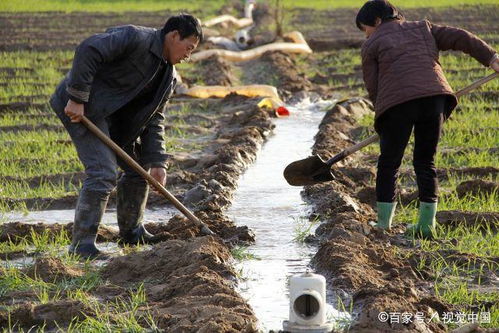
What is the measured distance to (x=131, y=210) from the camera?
6398 millimetres

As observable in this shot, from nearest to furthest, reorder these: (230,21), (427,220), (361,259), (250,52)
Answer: (361,259), (427,220), (250,52), (230,21)

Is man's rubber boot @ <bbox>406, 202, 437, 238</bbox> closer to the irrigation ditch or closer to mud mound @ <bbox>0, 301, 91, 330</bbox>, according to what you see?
the irrigation ditch

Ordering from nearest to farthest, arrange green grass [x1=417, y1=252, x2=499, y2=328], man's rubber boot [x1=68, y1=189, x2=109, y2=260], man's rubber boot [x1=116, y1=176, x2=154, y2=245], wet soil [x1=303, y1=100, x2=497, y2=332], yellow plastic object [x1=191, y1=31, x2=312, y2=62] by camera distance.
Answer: wet soil [x1=303, y1=100, x2=497, y2=332], green grass [x1=417, y1=252, x2=499, y2=328], man's rubber boot [x1=68, y1=189, x2=109, y2=260], man's rubber boot [x1=116, y1=176, x2=154, y2=245], yellow plastic object [x1=191, y1=31, x2=312, y2=62]

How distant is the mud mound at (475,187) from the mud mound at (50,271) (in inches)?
124

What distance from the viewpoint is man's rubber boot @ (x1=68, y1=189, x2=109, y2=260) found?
19.5ft

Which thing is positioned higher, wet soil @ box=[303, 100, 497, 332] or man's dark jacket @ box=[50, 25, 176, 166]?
man's dark jacket @ box=[50, 25, 176, 166]

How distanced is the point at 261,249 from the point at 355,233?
0.63 meters

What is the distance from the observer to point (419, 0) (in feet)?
96.8

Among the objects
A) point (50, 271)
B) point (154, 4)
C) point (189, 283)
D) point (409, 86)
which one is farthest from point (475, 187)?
point (154, 4)

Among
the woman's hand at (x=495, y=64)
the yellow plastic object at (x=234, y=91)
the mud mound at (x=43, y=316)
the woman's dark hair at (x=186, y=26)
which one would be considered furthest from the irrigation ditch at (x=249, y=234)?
the woman's dark hair at (x=186, y=26)

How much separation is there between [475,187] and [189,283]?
9.98 ft

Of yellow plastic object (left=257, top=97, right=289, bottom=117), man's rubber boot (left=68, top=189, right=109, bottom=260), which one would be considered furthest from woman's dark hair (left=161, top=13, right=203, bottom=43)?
yellow plastic object (left=257, top=97, right=289, bottom=117)

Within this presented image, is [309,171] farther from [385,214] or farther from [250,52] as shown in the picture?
[250,52]

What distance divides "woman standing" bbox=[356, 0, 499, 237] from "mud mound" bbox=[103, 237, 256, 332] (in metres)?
1.24
